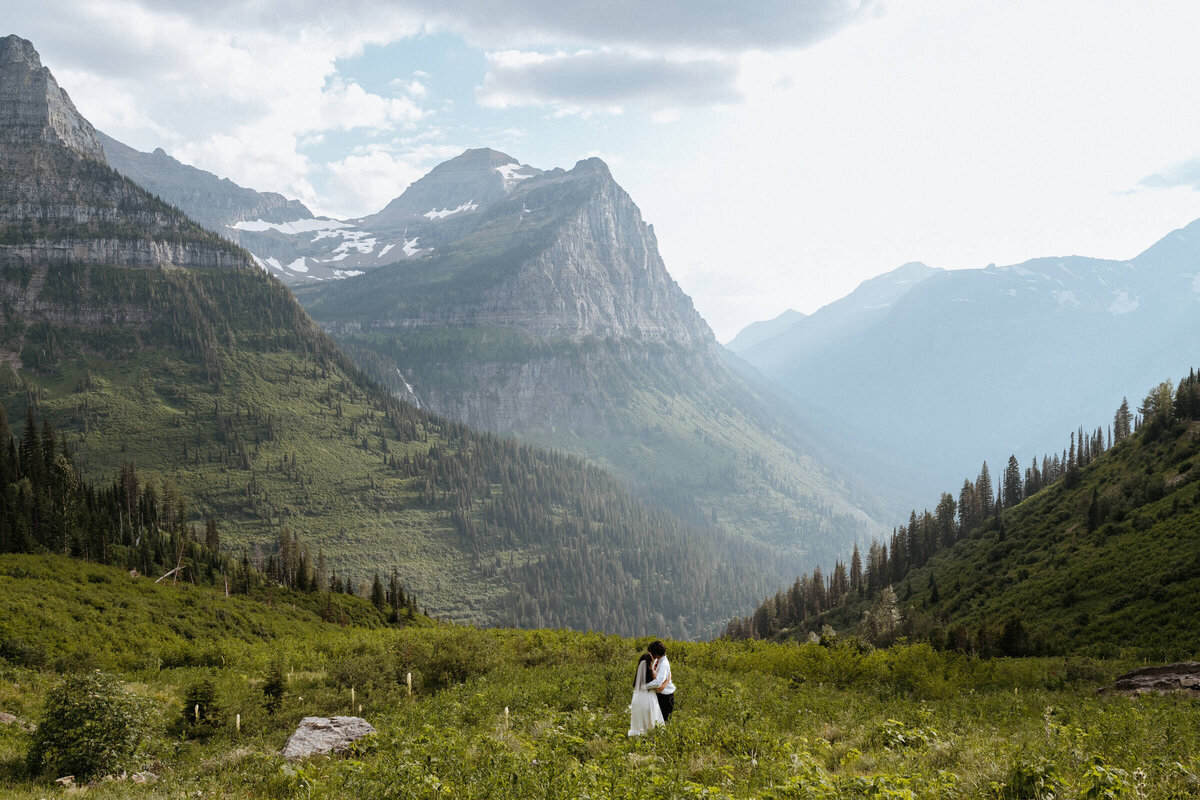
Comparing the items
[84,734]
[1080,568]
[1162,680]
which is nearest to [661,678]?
[84,734]

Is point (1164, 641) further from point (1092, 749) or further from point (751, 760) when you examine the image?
point (751, 760)

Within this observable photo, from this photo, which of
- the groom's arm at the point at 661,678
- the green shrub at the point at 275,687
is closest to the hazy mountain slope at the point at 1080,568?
the groom's arm at the point at 661,678

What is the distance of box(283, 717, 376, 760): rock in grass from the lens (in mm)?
22047

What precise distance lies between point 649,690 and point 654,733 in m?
1.39

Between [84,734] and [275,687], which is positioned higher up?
[84,734]

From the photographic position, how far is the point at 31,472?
100812 millimetres

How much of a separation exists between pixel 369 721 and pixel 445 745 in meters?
11.8

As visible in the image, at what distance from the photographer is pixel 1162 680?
2933cm

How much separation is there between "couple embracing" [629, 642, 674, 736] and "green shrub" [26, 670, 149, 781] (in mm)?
16335

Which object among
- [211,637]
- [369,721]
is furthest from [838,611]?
[369,721]

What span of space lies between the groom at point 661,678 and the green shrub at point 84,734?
17.0 m

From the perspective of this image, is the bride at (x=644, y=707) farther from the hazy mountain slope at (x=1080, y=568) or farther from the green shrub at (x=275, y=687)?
the hazy mountain slope at (x=1080, y=568)

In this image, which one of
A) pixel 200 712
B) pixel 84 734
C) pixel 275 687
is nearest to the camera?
pixel 84 734

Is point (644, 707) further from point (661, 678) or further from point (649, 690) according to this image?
point (661, 678)
